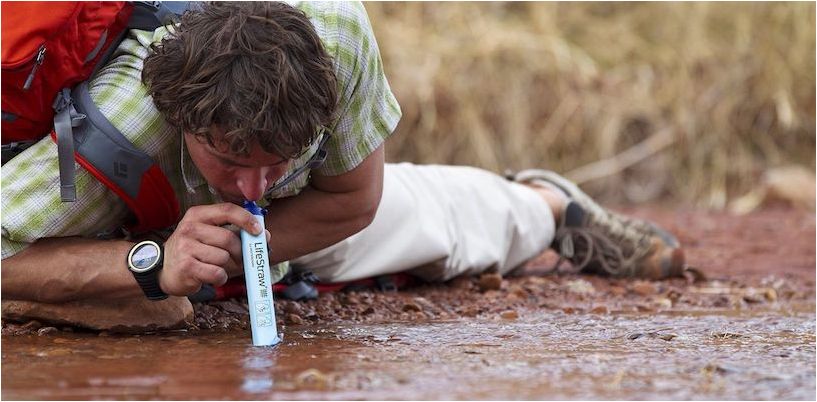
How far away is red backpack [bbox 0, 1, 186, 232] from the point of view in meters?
2.33

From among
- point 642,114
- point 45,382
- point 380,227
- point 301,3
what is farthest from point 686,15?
point 45,382

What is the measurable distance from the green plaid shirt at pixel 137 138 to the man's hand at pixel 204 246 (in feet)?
0.57

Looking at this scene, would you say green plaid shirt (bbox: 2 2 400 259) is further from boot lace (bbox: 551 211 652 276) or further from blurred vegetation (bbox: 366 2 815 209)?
blurred vegetation (bbox: 366 2 815 209)

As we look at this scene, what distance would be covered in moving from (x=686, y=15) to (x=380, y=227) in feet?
16.6

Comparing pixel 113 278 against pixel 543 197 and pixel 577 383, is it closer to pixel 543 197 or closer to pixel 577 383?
pixel 577 383

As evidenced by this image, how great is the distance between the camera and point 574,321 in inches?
121

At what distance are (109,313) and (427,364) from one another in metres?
0.84

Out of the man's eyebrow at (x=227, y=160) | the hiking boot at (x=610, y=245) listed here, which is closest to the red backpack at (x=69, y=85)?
the man's eyebrow at (x=227, y=160)

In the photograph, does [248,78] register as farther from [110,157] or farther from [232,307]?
[232,307]

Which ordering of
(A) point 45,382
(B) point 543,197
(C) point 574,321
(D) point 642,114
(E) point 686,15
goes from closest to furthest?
(A) point 45,382 < (C) point 574,321 < (B) point 543,197 < (D) point 642,114 < (E) point 686,15

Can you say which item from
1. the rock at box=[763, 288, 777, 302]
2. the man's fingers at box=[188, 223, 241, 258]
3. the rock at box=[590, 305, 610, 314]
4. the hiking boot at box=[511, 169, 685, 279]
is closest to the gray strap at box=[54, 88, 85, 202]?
the man's fingers at box=[188, 223, 241, 258]

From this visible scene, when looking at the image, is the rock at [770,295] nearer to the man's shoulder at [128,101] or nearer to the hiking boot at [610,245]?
the hiking boot at [610,245]

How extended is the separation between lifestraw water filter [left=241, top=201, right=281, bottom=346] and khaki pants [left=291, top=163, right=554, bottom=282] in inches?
39.0

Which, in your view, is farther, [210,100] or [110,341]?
[110,341]
